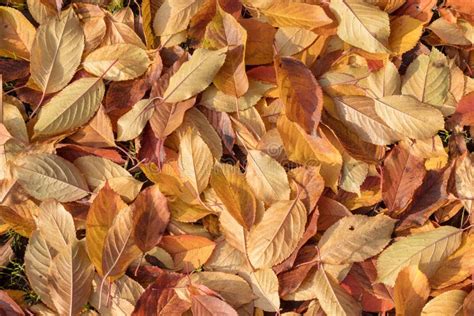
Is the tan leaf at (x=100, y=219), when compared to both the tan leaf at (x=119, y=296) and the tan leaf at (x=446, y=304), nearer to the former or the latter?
the tan leaf at (x=119, y=296)

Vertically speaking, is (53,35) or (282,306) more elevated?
(53,35)

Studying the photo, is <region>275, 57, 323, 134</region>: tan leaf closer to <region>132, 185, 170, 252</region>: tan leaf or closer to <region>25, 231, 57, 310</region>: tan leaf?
<region>132, 185, 170, 252</region>: tan leaf

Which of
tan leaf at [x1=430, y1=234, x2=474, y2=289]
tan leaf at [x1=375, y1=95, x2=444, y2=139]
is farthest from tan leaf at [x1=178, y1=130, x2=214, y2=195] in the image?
tan leaf at [x1=430, y1=234, x2=474, y2=289]

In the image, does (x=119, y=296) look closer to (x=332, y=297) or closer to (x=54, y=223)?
(x=54, y=223)

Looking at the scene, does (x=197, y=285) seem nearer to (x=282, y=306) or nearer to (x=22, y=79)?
(x=282, y=306)

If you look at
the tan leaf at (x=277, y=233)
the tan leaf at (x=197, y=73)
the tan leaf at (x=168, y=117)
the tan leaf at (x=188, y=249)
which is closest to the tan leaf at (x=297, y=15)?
the tan leaf at (x=197, y=73)

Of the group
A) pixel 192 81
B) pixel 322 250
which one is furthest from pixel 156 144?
pixel 322 250
